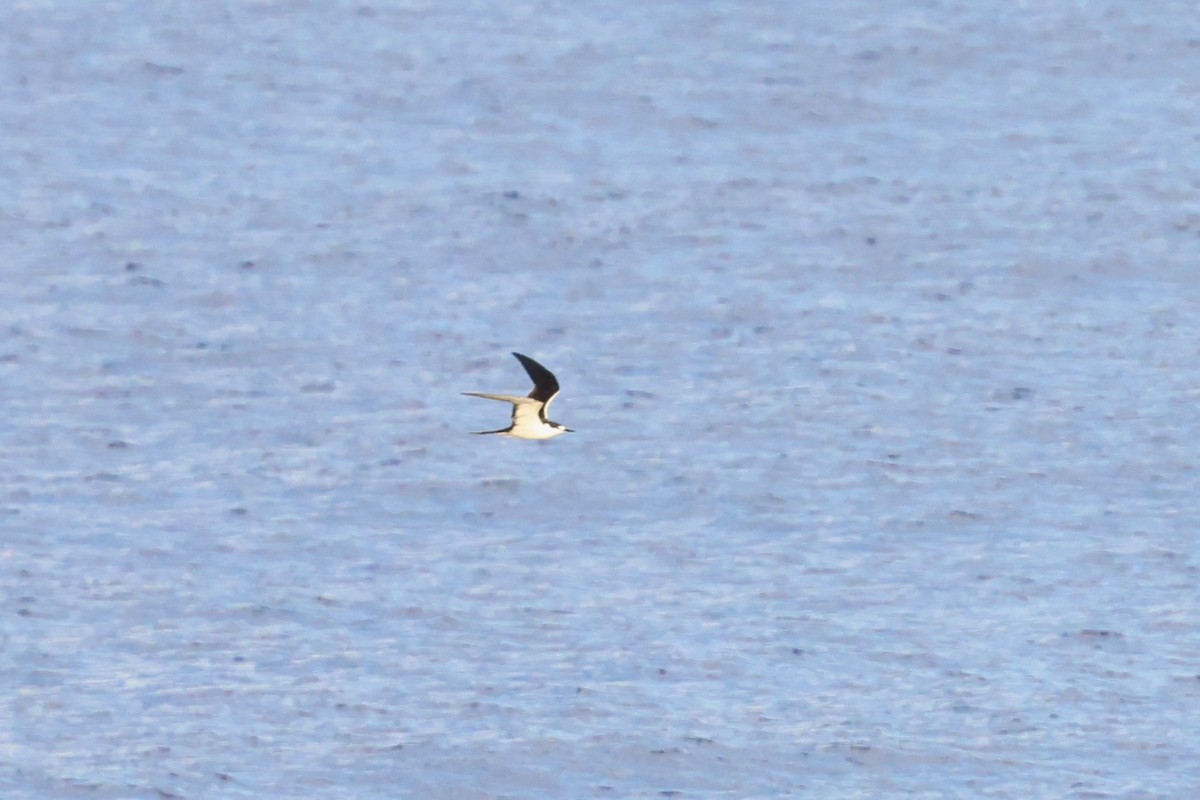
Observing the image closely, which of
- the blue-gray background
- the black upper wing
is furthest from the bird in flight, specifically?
the blue-gray background

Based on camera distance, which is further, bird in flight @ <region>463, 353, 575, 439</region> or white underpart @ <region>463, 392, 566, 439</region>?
white underpart @ <region>463, 392, 566, 439</region>

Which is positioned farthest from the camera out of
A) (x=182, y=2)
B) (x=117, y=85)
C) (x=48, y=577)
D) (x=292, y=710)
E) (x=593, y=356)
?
(x=182, y=2)

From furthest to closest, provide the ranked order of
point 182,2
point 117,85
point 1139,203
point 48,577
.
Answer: point 182,2
point 117,85
point 1139,203
point 48,577

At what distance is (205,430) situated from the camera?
185 ft

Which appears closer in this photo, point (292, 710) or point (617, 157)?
point (292, 710)

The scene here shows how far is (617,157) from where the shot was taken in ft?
250

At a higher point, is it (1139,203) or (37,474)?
(1139,203)

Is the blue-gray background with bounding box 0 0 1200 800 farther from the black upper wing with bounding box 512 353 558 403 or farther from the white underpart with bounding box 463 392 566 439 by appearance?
the black upper wing with bounding box 512 353 558 403

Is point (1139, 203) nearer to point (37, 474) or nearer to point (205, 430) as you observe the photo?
point (205, 430)

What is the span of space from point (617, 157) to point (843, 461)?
79.8 feet

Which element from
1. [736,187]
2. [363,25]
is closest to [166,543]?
[736,187]

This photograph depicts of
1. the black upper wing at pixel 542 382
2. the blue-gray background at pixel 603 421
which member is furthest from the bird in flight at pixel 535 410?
the blue-gray background at pixel 603 421

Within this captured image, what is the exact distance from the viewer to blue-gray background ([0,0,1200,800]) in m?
44.9

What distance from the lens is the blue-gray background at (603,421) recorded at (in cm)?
4488
